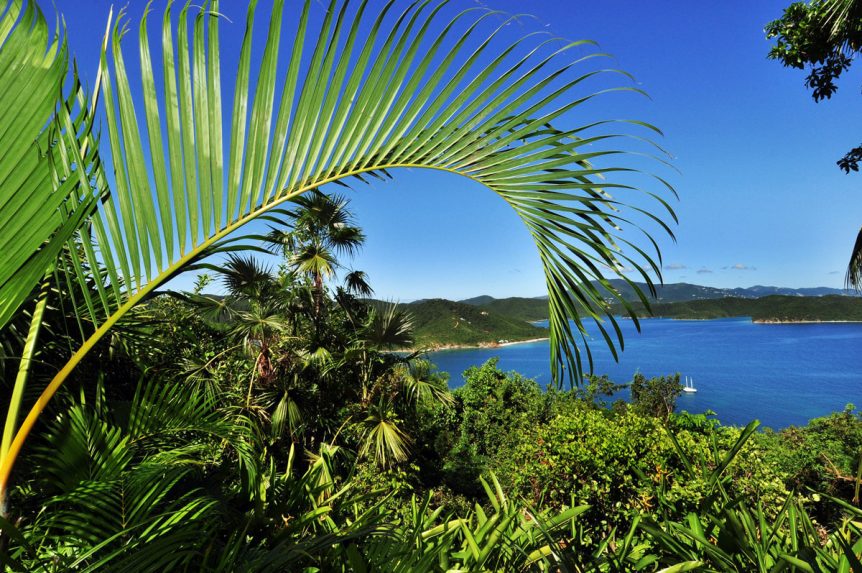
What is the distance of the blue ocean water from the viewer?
37.4 m

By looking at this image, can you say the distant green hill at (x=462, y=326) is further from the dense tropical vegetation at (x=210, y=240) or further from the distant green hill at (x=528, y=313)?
the dense tropical vegetation at (x=210, y=240)

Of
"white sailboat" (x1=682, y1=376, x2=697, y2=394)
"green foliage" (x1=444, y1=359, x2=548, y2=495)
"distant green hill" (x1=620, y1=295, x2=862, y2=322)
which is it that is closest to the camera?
"green foliage" (x1=444, y1=359, x2=548, y2=495)

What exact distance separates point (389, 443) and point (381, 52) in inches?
226

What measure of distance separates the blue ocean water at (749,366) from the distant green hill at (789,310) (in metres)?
3.20

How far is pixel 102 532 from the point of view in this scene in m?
1.09

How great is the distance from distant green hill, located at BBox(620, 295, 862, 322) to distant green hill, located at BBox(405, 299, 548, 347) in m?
27.4

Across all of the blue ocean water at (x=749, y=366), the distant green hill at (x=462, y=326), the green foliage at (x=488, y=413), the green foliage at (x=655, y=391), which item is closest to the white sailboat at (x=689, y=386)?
the blue ocean water at (x=749, y=366)

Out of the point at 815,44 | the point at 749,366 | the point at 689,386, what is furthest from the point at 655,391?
the point at 749,366

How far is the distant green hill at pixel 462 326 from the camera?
→ 44625 mm

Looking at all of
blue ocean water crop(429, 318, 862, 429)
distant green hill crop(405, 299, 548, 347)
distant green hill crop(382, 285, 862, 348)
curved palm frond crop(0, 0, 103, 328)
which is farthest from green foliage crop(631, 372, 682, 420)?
distant green hill crop(405, 299, 548, 347)

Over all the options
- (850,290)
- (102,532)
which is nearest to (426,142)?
(102,532)

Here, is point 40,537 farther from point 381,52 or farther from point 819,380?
point 819,380

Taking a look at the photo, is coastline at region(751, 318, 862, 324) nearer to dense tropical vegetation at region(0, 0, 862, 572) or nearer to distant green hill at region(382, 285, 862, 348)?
distant green hill at region(382, 285, 862, 348)

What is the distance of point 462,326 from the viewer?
171 ft
